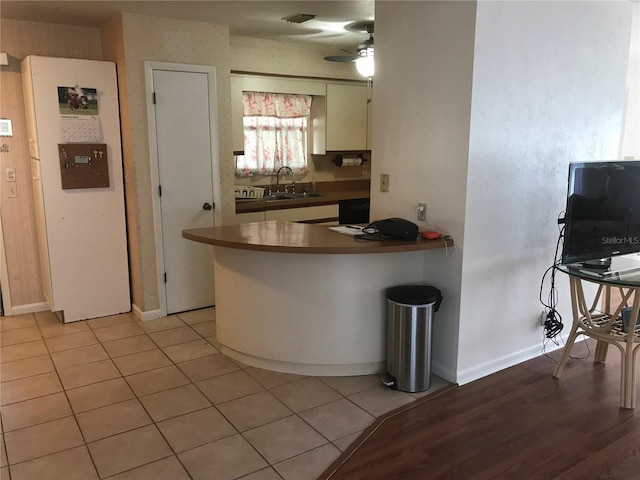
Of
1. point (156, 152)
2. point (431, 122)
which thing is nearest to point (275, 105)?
point (156, 152)

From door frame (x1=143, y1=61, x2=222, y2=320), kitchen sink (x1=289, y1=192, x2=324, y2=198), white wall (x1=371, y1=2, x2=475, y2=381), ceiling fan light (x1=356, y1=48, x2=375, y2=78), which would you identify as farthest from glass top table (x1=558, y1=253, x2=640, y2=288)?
kitchen sink (x1=289, y1=192, x2=324, y2=198)

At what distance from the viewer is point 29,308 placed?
4.57 meters

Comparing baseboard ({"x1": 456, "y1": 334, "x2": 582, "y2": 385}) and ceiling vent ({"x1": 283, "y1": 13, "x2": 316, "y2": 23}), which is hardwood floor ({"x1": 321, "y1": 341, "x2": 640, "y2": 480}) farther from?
ceiling vent ({"x1": 283, "y1": 13, "x2": 316, "y2": 23})

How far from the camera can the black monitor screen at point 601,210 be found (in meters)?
3.04

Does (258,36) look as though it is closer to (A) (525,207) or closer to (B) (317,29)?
(B) (317,29)

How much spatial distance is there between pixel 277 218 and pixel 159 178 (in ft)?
4.33

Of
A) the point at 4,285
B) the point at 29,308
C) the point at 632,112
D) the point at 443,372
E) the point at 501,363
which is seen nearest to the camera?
the point at 443,372

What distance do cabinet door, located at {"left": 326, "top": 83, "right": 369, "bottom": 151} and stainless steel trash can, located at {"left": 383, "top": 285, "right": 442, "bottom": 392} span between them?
309cm

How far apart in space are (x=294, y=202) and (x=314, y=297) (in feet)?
7.08

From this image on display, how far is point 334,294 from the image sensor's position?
10.6 feet

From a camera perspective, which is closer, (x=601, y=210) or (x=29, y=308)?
(x=601, y=210)

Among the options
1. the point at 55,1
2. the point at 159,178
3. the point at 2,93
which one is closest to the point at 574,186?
the point at 159,178

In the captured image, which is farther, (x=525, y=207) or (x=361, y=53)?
(x=361, y=53)

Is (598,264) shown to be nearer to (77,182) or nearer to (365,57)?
(365,57)
